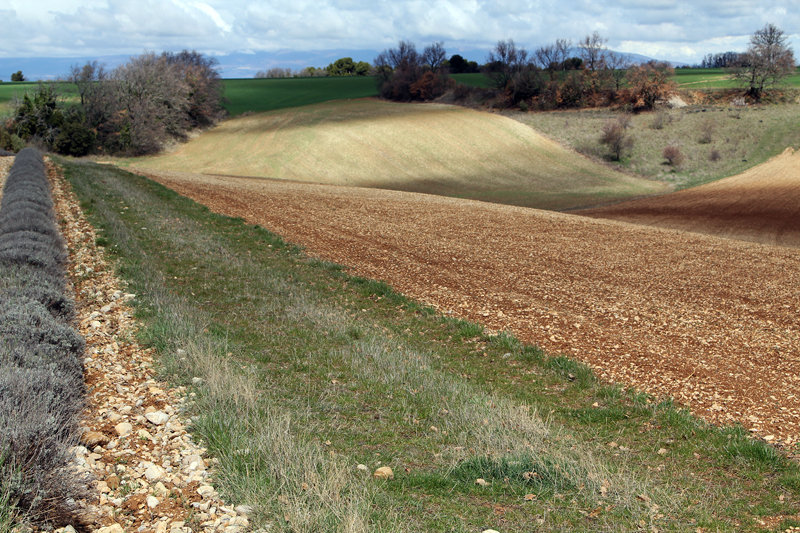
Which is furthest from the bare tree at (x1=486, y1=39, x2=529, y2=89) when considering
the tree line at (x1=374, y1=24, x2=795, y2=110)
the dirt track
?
the dirt track

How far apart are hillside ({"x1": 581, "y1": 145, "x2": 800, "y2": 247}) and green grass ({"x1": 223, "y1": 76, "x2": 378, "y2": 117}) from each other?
53736mm

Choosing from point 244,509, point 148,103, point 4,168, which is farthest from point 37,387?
point 148,103

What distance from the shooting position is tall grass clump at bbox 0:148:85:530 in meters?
4.35

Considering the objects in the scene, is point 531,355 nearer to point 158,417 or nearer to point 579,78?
point 158,417

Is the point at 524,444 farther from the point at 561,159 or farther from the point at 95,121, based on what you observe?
the point at 95,121

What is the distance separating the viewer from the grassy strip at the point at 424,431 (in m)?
4.82

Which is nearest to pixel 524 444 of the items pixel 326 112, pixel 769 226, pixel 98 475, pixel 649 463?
pixel 649 463

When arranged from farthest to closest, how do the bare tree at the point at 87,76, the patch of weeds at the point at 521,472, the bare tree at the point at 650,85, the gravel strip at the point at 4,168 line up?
the bare tree at the point at 650,85
the bare tree at the point at 87,76
the gravel strip at the point at 4,168
the patch of weeds at the point at 521,472

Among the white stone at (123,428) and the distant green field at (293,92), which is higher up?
the distant green field at (293,92)

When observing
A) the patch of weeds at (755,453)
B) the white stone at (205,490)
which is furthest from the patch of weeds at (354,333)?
the patch of weeds at (755,453)

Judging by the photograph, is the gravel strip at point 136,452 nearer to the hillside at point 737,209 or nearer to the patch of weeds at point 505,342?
the patch of weeds at point 505,342

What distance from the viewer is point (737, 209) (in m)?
33.3

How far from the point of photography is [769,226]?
28672 mm

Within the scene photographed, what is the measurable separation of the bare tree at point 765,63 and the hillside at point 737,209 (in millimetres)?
22394
